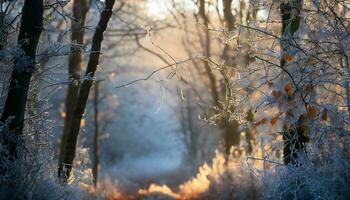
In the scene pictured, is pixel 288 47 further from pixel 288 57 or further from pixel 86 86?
pixel 86 86

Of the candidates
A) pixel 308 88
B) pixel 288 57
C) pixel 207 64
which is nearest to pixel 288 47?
pixel 288 57

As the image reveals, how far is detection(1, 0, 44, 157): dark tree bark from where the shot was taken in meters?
8.22

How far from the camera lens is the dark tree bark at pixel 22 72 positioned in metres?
8.22

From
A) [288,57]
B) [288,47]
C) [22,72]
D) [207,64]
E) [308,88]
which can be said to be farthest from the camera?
[207,64]

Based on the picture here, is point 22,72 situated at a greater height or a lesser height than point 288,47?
lesser

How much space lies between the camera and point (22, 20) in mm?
8688

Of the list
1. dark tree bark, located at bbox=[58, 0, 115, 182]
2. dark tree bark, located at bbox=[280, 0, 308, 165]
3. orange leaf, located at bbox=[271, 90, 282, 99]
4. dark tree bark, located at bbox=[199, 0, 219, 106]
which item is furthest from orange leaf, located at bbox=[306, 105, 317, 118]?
dark tree bark, located at bbox=[199, 0, 219, 106]

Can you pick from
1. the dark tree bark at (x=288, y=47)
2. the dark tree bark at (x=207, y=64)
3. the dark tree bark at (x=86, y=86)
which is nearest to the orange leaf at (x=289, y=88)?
the dark tree bark at (x=288, y=47)

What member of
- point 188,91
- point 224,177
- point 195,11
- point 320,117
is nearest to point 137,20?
point 195,11

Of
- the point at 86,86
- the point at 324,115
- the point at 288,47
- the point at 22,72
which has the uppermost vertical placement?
the point at 288,47

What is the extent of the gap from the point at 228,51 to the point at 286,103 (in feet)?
29.3

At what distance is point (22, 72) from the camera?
27.7 ft

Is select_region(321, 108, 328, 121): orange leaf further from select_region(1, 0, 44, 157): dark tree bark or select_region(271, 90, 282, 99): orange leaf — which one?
select_region(1, 0, 44, 157): dark tree bark

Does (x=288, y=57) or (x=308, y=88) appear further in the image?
(x=288, y=57)
